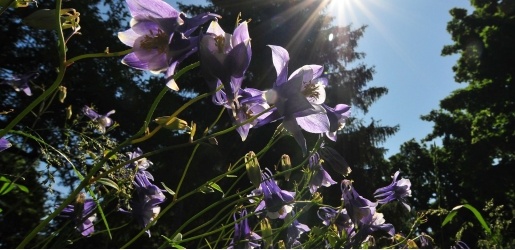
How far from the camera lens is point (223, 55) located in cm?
81

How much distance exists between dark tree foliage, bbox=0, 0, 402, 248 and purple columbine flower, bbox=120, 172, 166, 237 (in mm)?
8295

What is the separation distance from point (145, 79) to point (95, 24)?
2641 millimetres

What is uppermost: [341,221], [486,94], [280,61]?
[486,94]

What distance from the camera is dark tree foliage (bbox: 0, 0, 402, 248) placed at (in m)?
12.2

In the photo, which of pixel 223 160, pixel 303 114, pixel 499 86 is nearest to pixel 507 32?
pixel 499 86

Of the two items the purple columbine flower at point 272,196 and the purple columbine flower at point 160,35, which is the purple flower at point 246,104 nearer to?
the purple columbine flower at point 160,35

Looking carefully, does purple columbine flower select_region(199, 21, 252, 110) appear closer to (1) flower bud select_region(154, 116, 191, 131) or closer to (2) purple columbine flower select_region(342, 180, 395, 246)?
(1) flower bud select_region(154, 116, 191, 131)

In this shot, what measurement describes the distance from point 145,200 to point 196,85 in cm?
1557

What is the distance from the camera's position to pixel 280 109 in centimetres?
91

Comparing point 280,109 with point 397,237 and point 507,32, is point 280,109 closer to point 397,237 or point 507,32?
point 397,237

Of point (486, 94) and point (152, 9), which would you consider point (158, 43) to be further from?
point (486, 94)

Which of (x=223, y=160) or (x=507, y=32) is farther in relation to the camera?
(x=507, y=32)

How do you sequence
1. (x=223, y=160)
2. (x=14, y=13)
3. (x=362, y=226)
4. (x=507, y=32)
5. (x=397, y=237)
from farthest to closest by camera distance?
(x=507, y=32) → (x=223, y=160) → (x=14, y=13) → (x=397, y=237) → (x=362, y=226)

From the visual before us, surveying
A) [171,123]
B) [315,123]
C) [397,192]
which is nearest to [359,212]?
[397,192]
